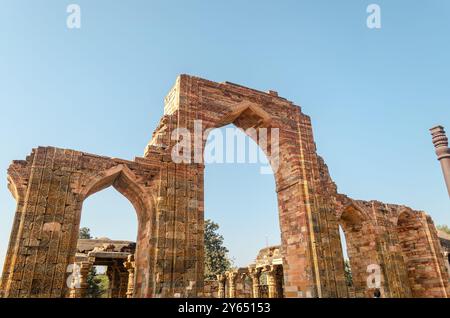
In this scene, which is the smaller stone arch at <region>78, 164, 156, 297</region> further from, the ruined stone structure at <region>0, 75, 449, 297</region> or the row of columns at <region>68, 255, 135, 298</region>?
the row of columns at <region>68, 255, 135, 298</region>

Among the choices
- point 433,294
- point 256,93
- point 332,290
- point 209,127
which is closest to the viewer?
point 332,290

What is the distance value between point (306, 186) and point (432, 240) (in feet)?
34.2

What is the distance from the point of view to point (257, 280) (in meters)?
20.2

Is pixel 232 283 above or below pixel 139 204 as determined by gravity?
below

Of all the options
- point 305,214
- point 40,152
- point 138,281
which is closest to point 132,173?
point 40,152

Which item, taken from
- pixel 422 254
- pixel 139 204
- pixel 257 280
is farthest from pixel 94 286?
pixel 422 254

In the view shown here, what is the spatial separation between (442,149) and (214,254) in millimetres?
33708

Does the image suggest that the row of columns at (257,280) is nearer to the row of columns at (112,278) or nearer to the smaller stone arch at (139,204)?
the row of columns at (112,278)

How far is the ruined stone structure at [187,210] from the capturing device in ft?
24.5

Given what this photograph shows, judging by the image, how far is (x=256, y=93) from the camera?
12742 millimetres

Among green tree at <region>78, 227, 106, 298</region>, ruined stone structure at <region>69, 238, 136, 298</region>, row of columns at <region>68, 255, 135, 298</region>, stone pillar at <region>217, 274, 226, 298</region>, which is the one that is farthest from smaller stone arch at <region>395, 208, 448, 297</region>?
green tree at <region>78, 227, 106, 298</region>

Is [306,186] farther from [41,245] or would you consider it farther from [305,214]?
[41,245]

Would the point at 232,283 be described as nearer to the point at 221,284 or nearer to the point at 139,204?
the point at 221,284

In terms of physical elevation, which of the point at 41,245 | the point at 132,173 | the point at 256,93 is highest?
the point at 256,93
